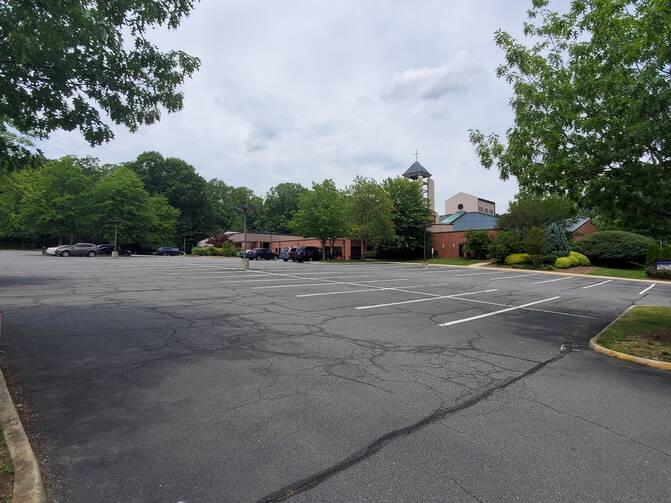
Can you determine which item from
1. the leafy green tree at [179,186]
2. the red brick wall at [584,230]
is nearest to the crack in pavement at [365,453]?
the red brick wall at [584,230]

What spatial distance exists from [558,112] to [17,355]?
11407 mm

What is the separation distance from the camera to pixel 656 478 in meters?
3.07

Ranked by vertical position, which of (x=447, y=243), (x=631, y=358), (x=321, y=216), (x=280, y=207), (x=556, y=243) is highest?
(x=280, y=207)

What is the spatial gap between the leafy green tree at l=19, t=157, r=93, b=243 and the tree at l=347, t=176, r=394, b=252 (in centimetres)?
3493

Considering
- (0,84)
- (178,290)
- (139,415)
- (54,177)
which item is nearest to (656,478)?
(139,415)

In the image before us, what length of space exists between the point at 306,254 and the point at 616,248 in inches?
→ 1237

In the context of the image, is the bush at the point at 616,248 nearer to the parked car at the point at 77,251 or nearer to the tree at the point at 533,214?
the tree at the point at 533,214

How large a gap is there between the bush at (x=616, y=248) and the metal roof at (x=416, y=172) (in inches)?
1910

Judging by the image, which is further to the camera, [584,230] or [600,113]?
[584,230]

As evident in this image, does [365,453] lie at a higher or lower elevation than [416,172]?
lower

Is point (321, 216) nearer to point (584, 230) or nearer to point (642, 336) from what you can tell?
point (584, 230)

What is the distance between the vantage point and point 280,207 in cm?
9531

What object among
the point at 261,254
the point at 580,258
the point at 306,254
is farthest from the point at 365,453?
the point at 261,254

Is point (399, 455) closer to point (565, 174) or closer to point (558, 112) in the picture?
point (565, 174)
